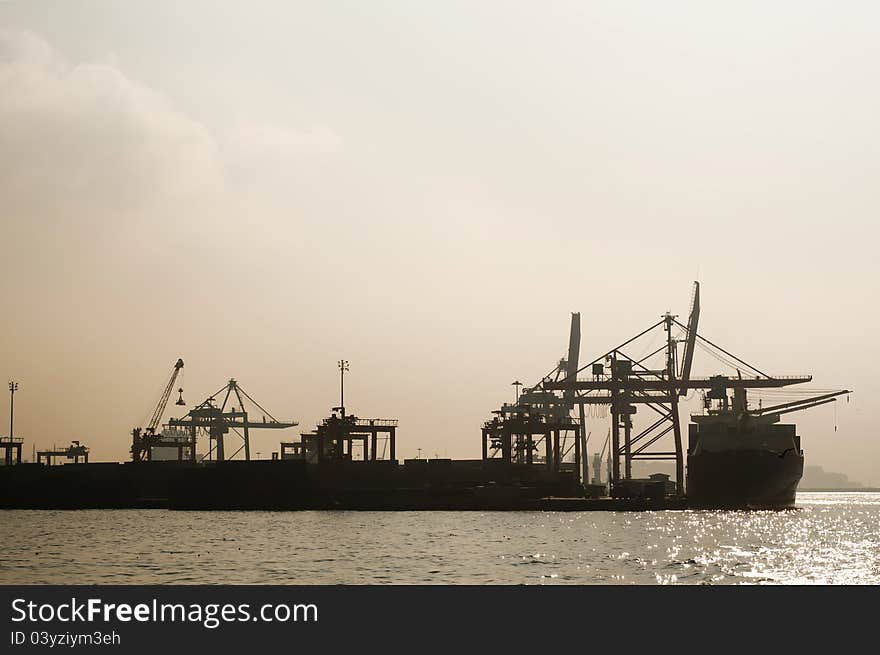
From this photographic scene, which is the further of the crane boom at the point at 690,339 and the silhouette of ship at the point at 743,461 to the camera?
the crane boom at the point at 690,339

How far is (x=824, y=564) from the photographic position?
181 ft

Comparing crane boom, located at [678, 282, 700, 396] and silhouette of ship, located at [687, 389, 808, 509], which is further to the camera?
crane boom, located at [678, 282, 700, 396]

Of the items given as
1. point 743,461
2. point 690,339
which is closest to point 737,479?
point 743,461

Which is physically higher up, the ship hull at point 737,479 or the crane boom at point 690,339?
the crane boom at point 690,339

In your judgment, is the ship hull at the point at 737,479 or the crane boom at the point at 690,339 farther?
the crane boom at the point at 690,339

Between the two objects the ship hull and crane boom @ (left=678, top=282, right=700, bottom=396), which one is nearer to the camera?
the ship hull

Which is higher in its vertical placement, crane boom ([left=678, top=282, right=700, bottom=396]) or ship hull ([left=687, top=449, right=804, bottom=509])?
crane boom ([left=678, top=282, right=700, bottom=396])

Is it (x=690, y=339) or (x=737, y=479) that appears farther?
(x=690, y=339)

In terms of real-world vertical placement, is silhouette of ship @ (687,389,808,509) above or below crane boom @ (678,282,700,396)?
below

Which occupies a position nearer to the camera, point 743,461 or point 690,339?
point 743,461

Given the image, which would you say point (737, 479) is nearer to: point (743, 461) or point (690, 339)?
point (743, 461)
